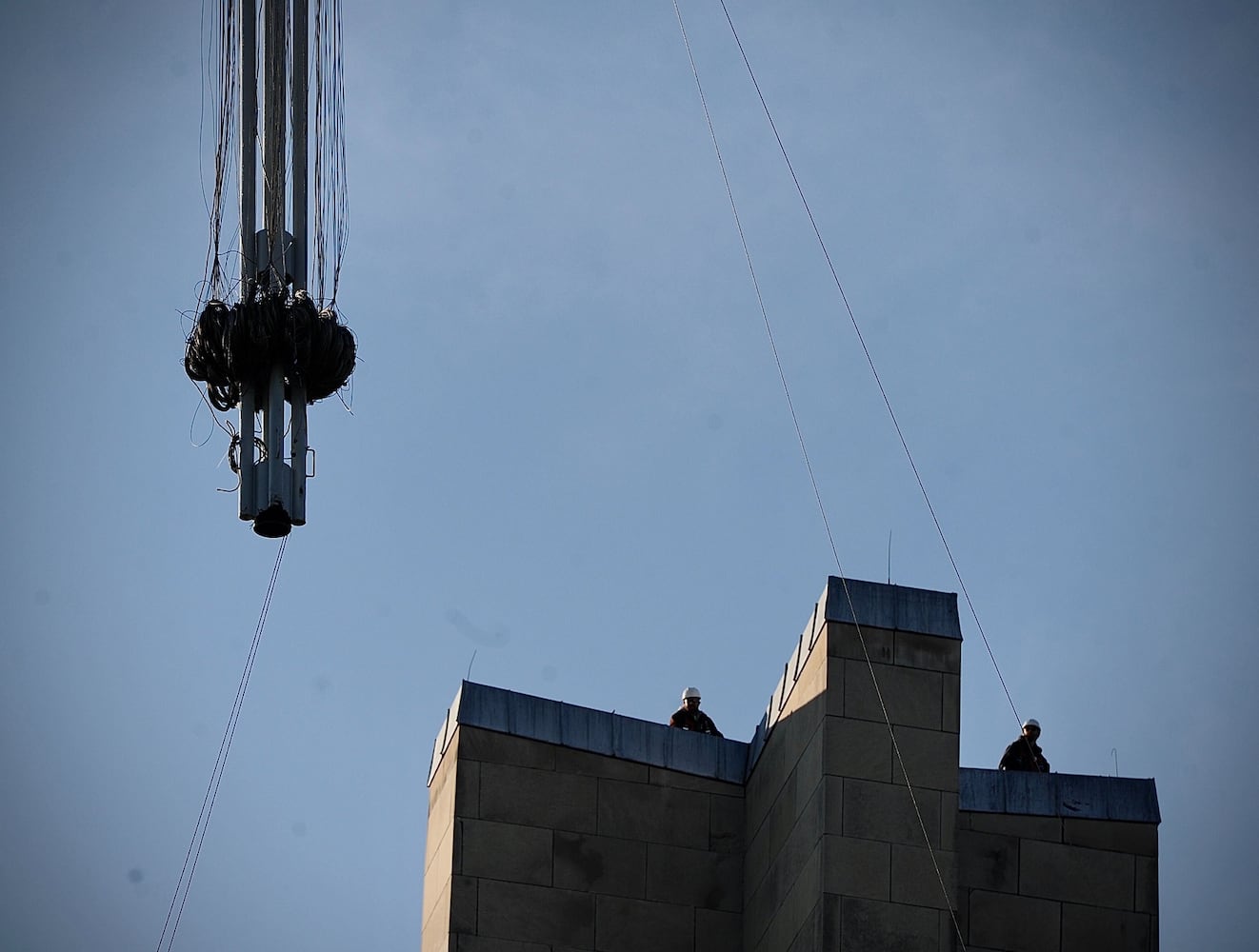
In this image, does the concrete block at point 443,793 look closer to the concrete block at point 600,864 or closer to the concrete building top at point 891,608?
the concrete block at point 600,864

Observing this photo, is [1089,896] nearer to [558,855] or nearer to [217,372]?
[558,855]

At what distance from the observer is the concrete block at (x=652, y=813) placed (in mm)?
37688

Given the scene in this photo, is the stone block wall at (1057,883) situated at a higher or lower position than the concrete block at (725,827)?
lower

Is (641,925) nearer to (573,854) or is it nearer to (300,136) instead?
(573,854)

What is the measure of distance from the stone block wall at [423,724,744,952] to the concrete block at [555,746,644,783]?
1cm

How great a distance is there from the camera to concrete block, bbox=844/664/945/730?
34969mm

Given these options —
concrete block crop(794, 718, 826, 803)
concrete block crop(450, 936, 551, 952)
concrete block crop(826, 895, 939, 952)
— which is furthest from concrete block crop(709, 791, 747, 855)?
concrete block crop(826, 895, 939, 952)

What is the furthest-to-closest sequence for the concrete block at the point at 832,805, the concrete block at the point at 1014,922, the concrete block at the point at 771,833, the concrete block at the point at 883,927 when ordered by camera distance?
1. the concrete block at the point at 1014,922
2. the concrete block at the point at 771,833
3. the concrete block at the point at 832,805
4. the concrete block at the point at 883,927

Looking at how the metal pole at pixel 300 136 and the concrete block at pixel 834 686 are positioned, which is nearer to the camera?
the concrete block at pixel 834 686

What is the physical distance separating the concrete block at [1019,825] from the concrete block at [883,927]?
3.35 metres

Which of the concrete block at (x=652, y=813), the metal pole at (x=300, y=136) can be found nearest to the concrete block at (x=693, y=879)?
the concrete block at (x=652, y=813)

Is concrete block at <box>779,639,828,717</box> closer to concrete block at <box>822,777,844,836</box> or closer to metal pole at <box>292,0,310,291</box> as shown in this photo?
concrete block at <box>822,777,844,836</box>

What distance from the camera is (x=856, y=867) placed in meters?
34.0

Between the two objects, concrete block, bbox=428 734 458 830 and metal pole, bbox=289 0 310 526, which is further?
concrete block, bbox=428 734 458 830
